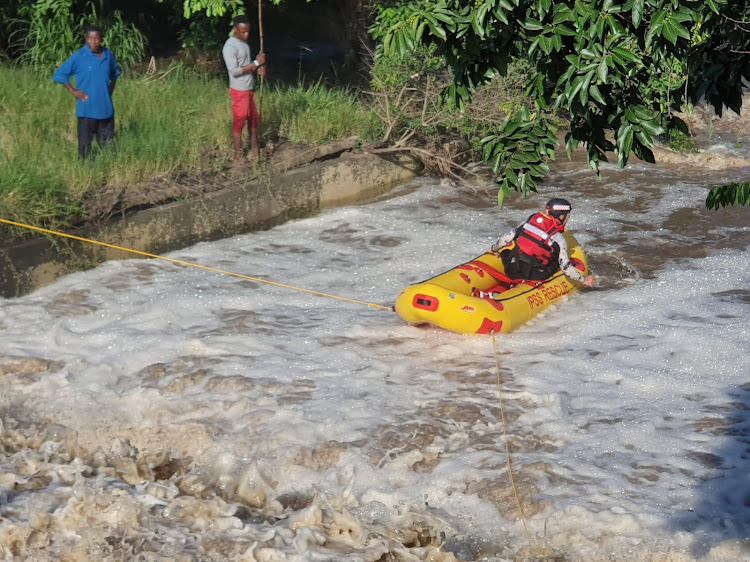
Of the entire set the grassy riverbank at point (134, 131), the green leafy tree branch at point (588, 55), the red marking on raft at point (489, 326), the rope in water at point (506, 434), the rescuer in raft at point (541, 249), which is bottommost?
the rope in water at point (506, 434)

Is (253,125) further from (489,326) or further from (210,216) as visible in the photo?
(489,326)

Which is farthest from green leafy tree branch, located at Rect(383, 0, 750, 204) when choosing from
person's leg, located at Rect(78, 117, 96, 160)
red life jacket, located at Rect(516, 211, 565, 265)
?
person's leg, located at Rect(78, 117, 96, 160)

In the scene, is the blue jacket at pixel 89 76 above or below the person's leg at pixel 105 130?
above

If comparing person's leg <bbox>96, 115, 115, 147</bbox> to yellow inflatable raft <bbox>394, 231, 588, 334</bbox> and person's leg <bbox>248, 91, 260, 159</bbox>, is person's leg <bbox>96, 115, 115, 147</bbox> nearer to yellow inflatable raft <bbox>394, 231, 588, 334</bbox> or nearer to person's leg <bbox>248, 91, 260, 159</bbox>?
person's leg <bbox>248, 91, 260, 159</bbox>

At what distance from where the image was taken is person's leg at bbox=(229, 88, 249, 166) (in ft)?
37.0

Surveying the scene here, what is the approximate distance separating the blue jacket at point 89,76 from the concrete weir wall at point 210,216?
1.24 m

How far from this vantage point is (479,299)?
8.55 m

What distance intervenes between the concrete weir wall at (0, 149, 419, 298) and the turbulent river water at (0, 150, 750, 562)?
0.63ft

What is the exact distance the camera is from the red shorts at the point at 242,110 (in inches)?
444

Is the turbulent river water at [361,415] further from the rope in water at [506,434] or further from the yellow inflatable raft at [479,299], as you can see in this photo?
the yellow inflatable raft at [479,299]

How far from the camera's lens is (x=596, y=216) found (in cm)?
Result: 1253

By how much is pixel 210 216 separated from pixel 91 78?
1.93 meters

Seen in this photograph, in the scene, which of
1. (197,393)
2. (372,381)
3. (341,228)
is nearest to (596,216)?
(341,228)

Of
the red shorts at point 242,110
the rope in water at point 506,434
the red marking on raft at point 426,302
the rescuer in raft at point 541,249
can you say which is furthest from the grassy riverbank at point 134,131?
the rope in water at point 506,434
